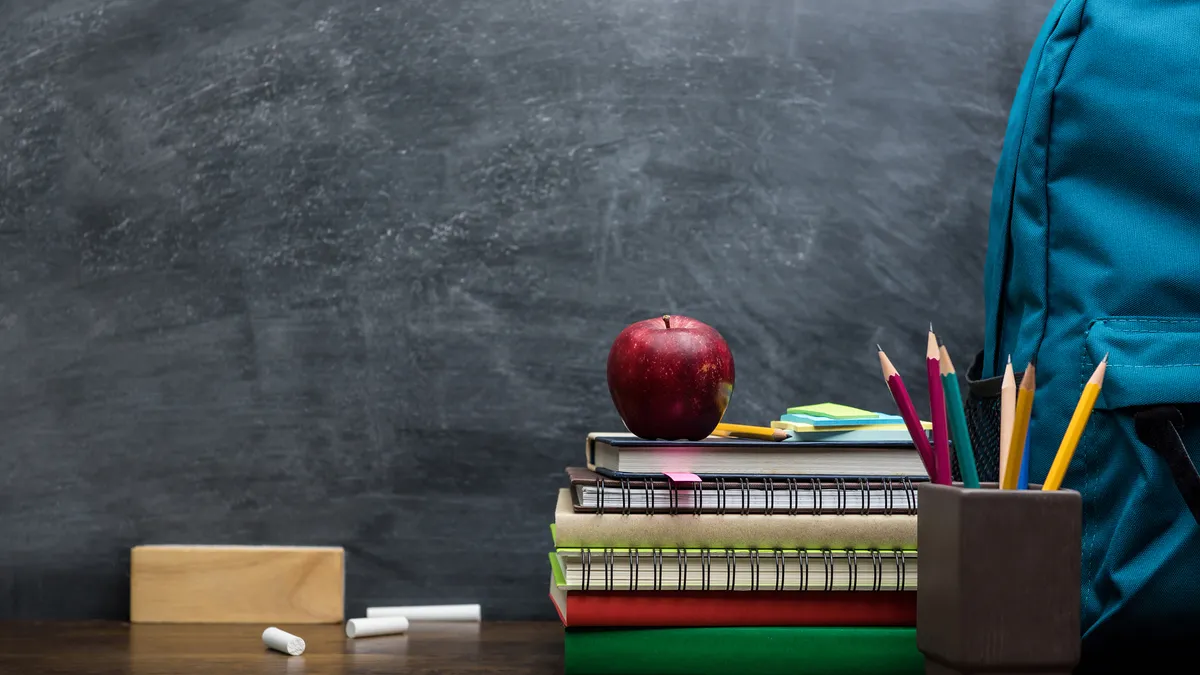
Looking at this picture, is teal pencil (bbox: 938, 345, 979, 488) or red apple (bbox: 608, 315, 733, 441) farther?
red apple (bbox: 608, 315, 733, 441)

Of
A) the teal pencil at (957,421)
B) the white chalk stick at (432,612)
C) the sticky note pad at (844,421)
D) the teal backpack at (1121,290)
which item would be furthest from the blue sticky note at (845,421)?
the white chalk stick at (432,612)

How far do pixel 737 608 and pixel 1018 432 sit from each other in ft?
0.78

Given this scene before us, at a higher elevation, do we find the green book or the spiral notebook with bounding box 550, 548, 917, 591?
the spiral notebook with bounding box 550, 548, 917, 591

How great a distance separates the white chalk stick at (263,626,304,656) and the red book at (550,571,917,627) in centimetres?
24

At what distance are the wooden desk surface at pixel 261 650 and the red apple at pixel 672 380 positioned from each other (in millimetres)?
202

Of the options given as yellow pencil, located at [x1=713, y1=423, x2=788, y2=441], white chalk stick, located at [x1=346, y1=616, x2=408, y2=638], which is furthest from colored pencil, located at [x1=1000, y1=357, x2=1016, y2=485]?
white chalk stick, located at [x1=346, y1=616, x2=408, y2=638]

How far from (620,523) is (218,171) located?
555 millimetres

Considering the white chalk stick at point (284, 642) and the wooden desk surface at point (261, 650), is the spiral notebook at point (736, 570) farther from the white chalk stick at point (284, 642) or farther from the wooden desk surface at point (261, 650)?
the white chalk stick at point (284, 642)

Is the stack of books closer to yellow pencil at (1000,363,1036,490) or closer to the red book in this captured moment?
the red book

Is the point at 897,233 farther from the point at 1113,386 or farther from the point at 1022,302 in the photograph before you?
the point at 1113,386

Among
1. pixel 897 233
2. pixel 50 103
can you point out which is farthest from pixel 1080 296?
pixel 50 103

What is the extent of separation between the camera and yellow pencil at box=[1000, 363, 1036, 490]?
1.87 ft

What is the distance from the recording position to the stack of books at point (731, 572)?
705 millimetres

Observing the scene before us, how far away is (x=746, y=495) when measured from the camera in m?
0.73
